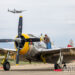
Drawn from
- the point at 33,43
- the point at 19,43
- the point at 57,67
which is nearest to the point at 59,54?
the point at 57,67

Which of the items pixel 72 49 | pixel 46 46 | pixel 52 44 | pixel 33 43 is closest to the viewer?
pixel 72 49

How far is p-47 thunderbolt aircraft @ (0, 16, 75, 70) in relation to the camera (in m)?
16.8

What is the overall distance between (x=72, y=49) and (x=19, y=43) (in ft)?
12.5

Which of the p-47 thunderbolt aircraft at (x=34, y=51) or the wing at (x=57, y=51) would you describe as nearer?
the wing at (x=57, y=51)

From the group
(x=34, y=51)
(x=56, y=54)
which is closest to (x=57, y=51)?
(x=56, y=54)

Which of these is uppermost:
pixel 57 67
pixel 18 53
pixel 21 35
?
pixel 21 35

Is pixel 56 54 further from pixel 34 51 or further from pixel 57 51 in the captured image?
pixel 34 51

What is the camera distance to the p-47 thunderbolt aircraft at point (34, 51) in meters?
16.8

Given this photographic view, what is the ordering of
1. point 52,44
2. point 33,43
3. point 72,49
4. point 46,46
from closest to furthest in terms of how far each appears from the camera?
point 72,49 → point 33,43 → point 46,46 → point 52,44

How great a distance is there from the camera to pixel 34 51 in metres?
17.8

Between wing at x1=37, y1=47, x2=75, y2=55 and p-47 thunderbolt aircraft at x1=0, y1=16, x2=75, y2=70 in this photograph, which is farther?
p-47 thunderbolt aircraft at x1=0, y1=16, x2=75, y2=70

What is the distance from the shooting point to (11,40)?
16953 mm

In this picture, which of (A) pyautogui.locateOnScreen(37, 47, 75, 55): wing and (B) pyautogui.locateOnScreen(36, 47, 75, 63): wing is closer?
(A) pyautogui.locateOnScreen(37, 47, 75, 55): wing

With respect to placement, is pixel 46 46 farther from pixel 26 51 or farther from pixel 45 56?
pixel 26 51
